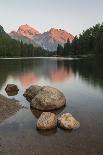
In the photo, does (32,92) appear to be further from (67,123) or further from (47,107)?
(67,123)

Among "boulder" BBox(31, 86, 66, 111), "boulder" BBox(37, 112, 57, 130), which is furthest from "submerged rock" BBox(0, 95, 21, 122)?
"boulder" BBox(37, 112, 57, 130)

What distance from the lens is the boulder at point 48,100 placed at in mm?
27031

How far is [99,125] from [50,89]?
27.7ft

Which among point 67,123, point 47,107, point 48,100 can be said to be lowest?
point 47,107

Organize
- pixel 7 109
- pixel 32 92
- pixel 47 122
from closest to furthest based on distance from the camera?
pixel 47 122 → pixel 7 109 → pixel 32 92

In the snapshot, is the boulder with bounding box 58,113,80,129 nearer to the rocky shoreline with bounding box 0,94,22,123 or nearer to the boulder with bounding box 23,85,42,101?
the rocky shoreline with bounding box 0,94,22,123

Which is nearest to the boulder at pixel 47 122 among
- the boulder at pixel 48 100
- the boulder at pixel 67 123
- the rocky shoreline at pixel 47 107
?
the rocky shoreline at pixel 47 107

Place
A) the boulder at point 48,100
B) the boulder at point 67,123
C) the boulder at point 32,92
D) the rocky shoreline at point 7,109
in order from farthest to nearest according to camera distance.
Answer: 1. the boulder at point 32,92
2. the boulder at point 48,100
3. the rocky shoreline at point 7,109
4. the boulder at point 67,123

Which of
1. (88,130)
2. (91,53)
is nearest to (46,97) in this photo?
(88,130)

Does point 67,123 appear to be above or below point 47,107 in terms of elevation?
above

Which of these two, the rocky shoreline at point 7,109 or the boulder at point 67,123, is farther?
the rocky shoreline at point 7,109

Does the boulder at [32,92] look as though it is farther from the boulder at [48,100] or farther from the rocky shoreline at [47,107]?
the boulder at [48,100]

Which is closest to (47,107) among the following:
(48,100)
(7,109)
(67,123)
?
(48,100)

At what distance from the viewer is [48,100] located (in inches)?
1070
